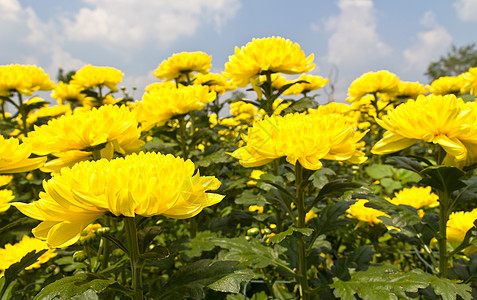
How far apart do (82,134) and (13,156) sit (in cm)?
25

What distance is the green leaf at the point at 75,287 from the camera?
32.5 inches

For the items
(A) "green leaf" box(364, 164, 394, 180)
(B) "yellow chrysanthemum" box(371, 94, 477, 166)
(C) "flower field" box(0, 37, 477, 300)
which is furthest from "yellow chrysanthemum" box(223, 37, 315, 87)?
(A) "green leaf" box(364, 164, 394, 180)

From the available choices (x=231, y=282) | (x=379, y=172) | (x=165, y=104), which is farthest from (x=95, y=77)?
(x=379, y=172)

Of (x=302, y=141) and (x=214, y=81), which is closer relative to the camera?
(x=302, y=141)

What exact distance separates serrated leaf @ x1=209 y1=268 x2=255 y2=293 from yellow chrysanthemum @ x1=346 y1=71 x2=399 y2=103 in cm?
291

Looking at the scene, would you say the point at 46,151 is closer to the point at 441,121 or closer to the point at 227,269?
the point at 227,269

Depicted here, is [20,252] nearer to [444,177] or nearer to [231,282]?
[231,282]

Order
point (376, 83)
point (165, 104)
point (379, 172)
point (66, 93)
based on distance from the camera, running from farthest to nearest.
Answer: point (66, 93)
point (376, 83)
point (379, 172)
point (165, 104)

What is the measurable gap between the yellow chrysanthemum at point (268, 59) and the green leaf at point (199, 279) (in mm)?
1312

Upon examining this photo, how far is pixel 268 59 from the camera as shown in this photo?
78.3 inches

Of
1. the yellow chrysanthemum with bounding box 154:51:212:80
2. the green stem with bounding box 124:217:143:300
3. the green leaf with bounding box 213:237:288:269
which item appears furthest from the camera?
the yellow chrysanthemum with bounding box 154:51:212:80

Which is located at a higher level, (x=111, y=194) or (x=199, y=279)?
(x=111, y=194)

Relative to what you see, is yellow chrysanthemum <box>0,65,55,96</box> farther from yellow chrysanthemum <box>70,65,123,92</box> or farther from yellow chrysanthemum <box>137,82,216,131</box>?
yellow chrysanthemum <box>137,82,216,131</box>

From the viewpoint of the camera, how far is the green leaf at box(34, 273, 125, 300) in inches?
32.5
